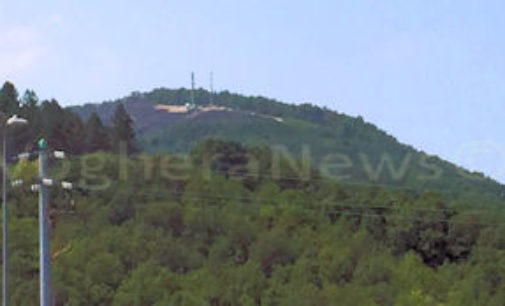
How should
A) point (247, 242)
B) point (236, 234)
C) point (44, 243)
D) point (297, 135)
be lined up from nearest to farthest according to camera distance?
point (44, 243) < point (247, 242) < point (236, 234) < point (297, 135)

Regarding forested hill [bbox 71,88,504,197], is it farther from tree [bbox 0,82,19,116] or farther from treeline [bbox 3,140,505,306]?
tree [bbox 0,82,19,116]

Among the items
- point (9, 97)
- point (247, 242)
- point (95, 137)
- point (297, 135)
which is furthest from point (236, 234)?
point (297, 135)

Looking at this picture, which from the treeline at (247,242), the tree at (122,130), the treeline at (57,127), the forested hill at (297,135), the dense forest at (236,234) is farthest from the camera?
the forested hill at (297,135)

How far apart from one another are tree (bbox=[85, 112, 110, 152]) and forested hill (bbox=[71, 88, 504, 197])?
Answer: 14.4m

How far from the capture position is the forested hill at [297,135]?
92438 millimetres

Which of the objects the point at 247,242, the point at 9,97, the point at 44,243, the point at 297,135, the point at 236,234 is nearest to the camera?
the point at 44,243

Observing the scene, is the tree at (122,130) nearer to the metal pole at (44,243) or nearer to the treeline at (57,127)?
the treeline at (57,127)

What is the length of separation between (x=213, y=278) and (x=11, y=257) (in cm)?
1105

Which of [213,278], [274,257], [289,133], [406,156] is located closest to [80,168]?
[213,278]

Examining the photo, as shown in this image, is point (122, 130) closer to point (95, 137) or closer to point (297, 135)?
point (95, 137)

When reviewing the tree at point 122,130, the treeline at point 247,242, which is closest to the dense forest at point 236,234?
the treeline at point 247,242

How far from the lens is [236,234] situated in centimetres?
7775

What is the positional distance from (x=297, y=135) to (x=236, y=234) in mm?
51445

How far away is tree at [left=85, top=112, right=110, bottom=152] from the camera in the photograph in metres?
83.6
